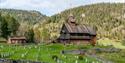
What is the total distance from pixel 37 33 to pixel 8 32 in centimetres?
4597

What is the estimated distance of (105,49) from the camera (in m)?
87.4

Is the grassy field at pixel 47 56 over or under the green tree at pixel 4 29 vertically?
under

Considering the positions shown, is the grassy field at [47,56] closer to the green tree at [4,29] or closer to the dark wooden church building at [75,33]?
the dark wooden church building at [75,33]

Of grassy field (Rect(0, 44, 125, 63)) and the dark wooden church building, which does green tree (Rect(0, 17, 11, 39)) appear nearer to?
the dark wooden church building

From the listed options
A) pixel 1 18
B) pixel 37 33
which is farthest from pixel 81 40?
pixel 37 33

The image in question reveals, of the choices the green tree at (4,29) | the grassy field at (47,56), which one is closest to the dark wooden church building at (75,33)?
the grassy field at (47,56)

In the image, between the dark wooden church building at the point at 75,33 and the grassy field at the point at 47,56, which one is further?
the dark wooden church building at the point at 75,33

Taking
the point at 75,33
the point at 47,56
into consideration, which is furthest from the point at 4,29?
the point at 47,56

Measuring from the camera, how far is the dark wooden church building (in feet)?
331

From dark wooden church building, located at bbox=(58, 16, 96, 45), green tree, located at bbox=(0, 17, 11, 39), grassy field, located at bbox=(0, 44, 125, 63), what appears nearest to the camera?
grassy field, located at bbox=(0, 44, 125, 63)

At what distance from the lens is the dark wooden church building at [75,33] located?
101m

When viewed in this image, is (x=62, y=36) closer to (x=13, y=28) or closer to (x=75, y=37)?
(x=75, y=37)

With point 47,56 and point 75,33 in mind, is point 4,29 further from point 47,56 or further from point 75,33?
point 47,56

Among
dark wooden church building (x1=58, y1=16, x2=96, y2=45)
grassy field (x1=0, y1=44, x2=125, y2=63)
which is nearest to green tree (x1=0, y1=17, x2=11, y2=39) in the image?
dark wooden church building (x1=58, y1=16, x2=96, y2=45)
